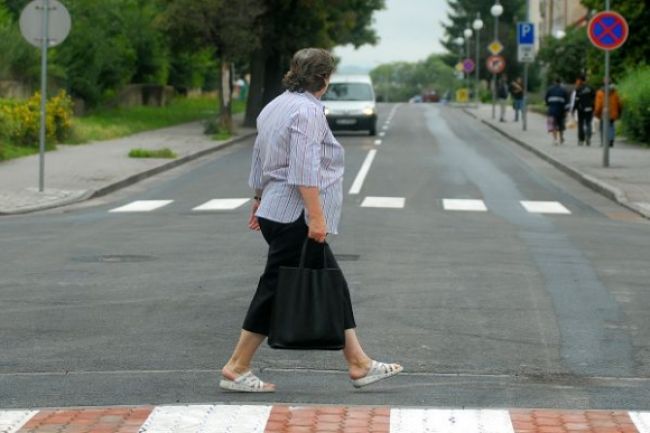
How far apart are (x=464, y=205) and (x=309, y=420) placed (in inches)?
564

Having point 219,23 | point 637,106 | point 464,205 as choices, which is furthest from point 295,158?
point 219,23

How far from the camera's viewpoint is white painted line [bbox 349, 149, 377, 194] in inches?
945

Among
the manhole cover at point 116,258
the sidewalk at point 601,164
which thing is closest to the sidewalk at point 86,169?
the manhole cover at point 116,258

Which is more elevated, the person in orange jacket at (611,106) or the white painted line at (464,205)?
the person in orange jacket at (611,106)

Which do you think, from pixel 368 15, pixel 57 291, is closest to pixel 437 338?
pixel 57 291

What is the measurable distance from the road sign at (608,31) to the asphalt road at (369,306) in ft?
22.3

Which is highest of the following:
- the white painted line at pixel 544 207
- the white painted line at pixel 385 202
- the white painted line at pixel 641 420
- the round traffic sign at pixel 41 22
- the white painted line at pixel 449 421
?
the round traffic sign at pixel 41 22

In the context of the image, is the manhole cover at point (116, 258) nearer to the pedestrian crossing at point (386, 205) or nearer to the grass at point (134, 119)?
the pedestrian crossing at point (386, 205)

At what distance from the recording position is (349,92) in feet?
150

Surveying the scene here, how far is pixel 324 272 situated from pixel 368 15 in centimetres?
7576

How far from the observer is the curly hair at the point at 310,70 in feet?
24.0

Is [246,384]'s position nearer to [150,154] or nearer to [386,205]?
[386,205]

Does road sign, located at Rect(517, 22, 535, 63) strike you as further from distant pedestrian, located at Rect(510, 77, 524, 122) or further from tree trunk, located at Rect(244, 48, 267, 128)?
tree trunk, located at Rect(244, 48, 267, 128)

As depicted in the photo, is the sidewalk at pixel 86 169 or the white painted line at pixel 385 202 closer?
the white painted line at pixel 385 202
